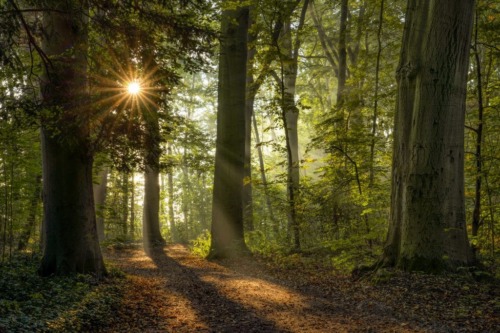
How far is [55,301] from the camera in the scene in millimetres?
5047

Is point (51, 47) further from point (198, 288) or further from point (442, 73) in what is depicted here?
point (442, 73)

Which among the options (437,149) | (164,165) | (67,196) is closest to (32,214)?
(67,196)

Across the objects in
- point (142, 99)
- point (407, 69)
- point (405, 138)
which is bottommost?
point (405, 138)

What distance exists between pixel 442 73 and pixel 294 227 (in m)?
5.45

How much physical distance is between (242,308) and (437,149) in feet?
12.6

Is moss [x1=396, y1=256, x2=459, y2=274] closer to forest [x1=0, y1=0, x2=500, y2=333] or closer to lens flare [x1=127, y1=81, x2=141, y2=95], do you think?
forest [x1=0, y1=0, x2=500, y2=333]

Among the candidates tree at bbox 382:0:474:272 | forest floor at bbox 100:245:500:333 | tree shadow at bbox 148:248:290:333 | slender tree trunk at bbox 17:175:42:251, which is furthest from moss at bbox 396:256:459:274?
slender tree trunk at bbox 17:175:42:251

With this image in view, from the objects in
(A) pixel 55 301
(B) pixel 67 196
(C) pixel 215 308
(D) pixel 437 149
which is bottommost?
(C) pixel 215 308

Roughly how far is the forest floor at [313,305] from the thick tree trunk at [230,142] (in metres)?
3.24

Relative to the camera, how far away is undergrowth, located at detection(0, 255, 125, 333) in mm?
3961

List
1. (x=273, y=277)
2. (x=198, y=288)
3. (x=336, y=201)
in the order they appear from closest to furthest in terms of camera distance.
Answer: (x=198, y=288)
(x=273, y=277)
(x=336, y=201)

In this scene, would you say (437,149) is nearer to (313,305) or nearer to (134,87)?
(313,305)

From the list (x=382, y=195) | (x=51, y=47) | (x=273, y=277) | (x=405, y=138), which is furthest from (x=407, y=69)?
(x=51, y=47)

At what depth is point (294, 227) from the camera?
9.99 meters
